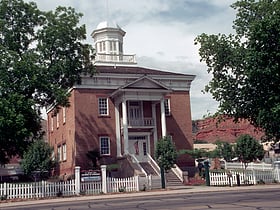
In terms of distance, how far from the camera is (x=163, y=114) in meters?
39.7

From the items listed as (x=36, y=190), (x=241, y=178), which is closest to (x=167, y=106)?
(x=241, y=178)

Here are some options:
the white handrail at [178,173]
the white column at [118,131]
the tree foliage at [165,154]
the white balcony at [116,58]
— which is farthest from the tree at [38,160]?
the tree foliage at [165,154]

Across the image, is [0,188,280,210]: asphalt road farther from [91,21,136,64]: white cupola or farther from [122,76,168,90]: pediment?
[91,21,136,64]: white cupola

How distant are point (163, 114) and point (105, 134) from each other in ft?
18.0

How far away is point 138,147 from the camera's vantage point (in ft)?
133

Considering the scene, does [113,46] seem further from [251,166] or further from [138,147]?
[251,166]

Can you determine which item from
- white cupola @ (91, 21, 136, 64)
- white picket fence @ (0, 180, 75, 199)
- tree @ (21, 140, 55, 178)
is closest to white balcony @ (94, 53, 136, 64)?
white cupola @ (91, 21, 136, 64)

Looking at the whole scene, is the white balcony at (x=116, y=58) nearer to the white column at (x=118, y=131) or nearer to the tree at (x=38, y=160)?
the white column at (x=118, y=131)

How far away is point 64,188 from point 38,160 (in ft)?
42.6

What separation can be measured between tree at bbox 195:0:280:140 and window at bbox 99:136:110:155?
11272mm

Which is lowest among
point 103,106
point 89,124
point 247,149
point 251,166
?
point 251,166

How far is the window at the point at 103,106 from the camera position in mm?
40469

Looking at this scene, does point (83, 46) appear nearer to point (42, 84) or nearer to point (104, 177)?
point (42, 84)

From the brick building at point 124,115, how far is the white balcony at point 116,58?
3.04 meters
